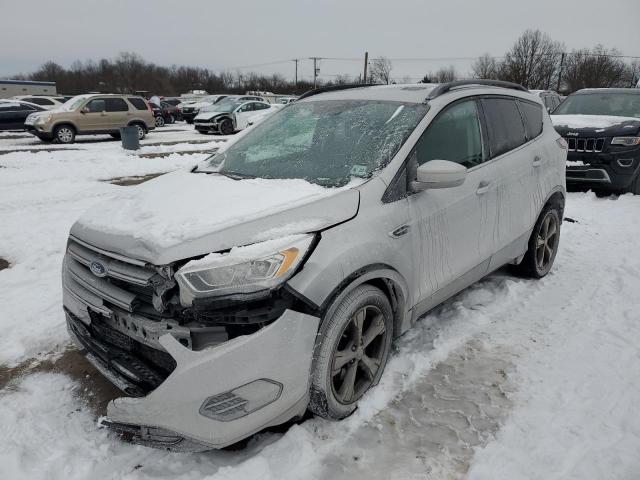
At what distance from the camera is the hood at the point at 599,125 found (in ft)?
26.3

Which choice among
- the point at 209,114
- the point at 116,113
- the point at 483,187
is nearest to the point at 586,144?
the point at 483,187

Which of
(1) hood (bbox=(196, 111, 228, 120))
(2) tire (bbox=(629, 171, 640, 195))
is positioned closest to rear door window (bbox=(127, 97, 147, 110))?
(1) hood (bbox=(196, 111, 228, 120))

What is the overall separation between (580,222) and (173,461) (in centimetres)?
621

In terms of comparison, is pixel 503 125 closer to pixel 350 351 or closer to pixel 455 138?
pixel 455 138

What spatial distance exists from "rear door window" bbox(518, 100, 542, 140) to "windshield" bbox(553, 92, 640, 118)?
19.2 ft

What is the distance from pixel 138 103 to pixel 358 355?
61.2ft

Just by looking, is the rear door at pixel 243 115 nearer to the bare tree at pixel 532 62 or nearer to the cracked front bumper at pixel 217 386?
the cracked front bumper at pixel 217 386

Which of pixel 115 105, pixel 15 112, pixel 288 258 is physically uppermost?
pixel 115 105

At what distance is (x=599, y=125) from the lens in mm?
8195

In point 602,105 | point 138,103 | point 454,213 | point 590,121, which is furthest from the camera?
point 138,103

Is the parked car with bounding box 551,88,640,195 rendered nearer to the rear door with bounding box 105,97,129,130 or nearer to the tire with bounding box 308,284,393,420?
the tire with bounding box 308,284,393,420

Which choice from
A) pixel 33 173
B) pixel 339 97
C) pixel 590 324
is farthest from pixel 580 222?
pixel 33 173

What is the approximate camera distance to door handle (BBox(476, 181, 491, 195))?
133 inches

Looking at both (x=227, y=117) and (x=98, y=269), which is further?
(x=227, y=117)
